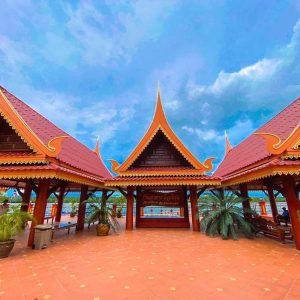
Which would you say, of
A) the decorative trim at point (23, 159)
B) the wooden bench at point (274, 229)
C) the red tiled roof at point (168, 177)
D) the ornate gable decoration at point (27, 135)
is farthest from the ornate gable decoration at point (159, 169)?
the decorative trim at point (23, 159)

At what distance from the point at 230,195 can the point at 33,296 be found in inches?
336

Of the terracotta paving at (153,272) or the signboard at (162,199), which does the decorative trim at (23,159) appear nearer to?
the terracotta paving at (153,272)

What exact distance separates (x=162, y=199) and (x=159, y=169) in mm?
2130

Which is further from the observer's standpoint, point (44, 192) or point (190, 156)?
point (190, 156)

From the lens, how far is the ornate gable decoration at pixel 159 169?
34.7 feet

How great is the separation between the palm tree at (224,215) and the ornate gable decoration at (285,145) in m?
3.43

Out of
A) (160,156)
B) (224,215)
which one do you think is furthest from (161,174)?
(224,215)

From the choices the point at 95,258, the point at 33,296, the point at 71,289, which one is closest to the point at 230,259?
the point at 95,258

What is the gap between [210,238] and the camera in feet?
28.9

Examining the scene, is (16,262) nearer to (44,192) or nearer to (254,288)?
(44,192)

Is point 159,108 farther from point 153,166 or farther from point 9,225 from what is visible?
point 9,225

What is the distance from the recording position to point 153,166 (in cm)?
1150

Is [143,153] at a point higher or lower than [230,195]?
higher

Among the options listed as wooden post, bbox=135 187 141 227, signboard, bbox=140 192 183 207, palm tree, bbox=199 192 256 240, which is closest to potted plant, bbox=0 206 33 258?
wooden post, bbox=135 187 141 227
